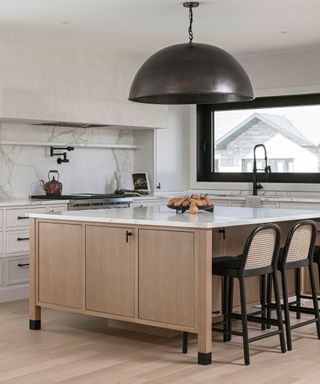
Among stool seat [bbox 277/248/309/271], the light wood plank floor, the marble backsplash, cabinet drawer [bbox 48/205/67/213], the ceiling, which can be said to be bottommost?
the light wood plank floor

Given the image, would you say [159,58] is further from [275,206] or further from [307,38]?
[275,206]

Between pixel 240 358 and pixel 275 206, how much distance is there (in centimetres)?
325

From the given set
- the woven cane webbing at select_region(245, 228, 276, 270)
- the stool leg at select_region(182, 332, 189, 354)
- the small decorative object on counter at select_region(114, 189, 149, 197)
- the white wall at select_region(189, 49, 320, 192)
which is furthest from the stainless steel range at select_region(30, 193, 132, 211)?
the woven cane webbing at select_region(245, 228, 276, 270)

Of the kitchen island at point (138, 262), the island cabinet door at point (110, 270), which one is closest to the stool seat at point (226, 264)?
the kitchen island at point (138, 262)

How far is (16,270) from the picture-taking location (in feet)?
22.7

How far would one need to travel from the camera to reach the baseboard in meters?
6.83

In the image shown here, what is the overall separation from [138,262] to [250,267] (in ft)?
2.47

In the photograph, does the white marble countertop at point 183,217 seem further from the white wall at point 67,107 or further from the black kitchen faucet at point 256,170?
the black kitchen faucet at point 256,170

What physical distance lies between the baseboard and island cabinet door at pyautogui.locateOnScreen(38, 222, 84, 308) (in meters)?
1.28

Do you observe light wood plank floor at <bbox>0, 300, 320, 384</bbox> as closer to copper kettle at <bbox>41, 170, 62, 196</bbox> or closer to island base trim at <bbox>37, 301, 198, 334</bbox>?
island base trim at <bbox>37, 301, 198, 334</bbox>

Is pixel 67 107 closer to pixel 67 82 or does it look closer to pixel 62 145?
pixel 67 82

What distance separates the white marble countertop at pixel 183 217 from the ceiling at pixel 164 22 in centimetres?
159

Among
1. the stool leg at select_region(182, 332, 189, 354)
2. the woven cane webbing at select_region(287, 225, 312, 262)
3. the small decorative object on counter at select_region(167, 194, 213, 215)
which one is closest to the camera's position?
the stool leg at select_region(182, 332, 189, 354)

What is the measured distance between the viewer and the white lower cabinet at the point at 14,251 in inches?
267
